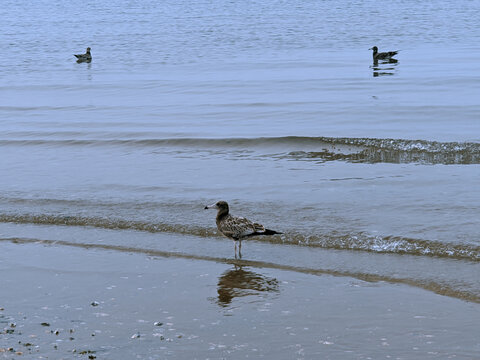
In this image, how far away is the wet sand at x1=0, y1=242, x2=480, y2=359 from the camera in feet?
24.7

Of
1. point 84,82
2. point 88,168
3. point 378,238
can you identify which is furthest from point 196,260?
point 84,82

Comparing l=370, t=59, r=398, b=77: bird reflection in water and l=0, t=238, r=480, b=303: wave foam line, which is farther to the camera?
l=370, t=59, r=398, b=77: bird reflection in water

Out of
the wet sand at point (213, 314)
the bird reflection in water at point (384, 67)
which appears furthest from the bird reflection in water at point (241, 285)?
the bird reflection in water at point (384, 67)

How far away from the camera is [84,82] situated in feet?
104

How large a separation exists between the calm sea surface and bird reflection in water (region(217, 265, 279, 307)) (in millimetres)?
622

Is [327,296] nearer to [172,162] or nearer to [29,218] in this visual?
[29,218]

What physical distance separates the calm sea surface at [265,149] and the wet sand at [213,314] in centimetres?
84

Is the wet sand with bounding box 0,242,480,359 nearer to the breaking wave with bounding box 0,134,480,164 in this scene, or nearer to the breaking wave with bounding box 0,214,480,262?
the breaking wave with bounding box 0,214,480,262

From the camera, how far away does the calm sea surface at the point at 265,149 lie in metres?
11.5

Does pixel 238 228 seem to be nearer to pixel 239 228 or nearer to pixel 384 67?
pixel 239 228

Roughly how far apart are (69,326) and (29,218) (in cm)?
539

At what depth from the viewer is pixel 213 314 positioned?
8547 millimetres

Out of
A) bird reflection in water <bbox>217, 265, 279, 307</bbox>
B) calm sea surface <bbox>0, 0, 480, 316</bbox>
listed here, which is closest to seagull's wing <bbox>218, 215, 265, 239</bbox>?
calm sea surface <bbox>0, 0, 480, 316</bbox>

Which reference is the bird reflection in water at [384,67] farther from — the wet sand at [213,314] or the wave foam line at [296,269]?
the wet sand at [213,314]
